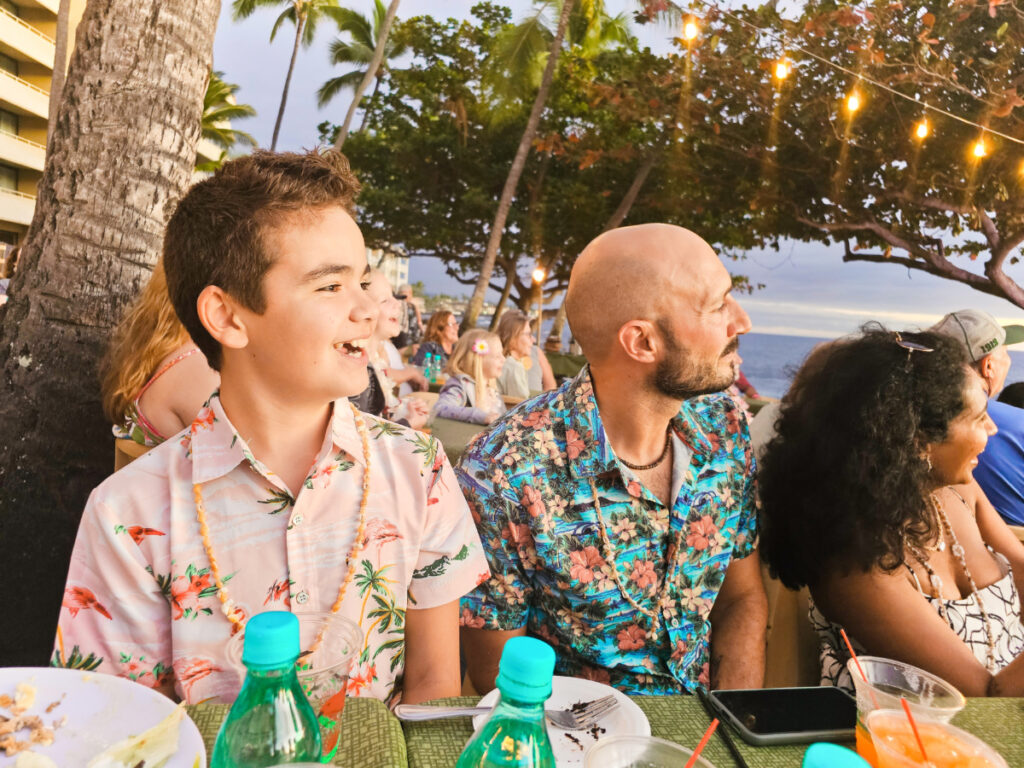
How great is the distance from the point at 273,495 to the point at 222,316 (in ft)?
1.38

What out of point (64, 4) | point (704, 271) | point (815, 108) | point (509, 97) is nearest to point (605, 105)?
point (509, 97)

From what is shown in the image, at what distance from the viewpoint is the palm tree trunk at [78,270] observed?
255 cm

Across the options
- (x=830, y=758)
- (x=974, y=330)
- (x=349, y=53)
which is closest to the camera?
(x=830, y=758)

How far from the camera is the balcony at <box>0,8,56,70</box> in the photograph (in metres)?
27.0

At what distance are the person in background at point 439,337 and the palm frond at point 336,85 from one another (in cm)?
2103

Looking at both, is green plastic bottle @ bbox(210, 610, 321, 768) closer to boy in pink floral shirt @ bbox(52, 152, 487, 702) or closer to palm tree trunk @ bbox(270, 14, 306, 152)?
boy in pink floral shirt @ bbox(52, 152, 487, 702)

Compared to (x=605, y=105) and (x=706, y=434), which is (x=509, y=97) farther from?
(x=706, y=434)

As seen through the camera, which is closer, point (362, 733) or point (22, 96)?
point (362, 733)

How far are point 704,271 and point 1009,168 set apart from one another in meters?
9.46

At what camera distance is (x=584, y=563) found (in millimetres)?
1886

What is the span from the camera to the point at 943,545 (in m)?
2.18

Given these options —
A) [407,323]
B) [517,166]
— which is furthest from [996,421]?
[517,166]

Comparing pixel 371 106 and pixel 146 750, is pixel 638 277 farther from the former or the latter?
pixel 371 106

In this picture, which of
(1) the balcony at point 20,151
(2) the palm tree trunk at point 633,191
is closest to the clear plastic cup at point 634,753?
(2) the palm tree trunk at point 633,191
